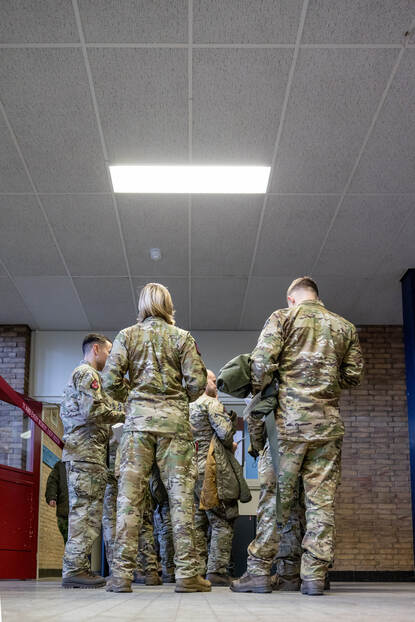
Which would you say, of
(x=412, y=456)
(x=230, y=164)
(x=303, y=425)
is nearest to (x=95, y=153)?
(x=230, y=164)

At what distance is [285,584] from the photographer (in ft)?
14.8

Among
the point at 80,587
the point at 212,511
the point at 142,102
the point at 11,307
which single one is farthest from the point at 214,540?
the point at 11,307

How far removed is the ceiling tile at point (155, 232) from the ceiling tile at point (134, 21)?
7.29ft

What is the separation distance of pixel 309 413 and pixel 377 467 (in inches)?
267

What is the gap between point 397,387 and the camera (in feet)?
35.1

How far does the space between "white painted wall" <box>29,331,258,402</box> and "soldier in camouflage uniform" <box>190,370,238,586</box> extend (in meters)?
4.16

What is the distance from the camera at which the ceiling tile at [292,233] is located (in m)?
7.07

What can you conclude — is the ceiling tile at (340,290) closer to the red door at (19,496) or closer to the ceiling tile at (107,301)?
the ceiling tile at (107,301)

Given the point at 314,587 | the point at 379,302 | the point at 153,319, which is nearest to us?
the point at 314,587

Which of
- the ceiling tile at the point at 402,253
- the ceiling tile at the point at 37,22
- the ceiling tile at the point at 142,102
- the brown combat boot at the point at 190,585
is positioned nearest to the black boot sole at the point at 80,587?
the brown combat boot at the point at 190,585

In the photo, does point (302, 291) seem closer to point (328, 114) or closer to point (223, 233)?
point (328, 114)

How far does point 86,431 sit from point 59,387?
17.5 ft

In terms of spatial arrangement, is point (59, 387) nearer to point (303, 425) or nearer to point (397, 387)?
point (397, 387)

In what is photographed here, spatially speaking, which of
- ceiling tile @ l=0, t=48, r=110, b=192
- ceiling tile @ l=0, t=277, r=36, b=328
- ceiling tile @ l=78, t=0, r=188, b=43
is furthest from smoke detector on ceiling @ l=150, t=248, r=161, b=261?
ceiling tile @ l=78, t=0, r=188, b=43
